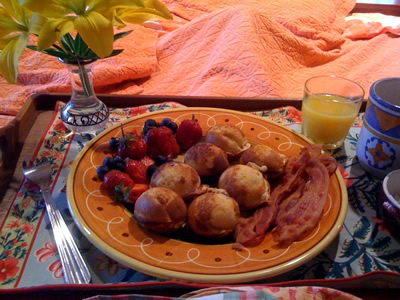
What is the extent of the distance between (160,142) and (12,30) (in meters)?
0.44

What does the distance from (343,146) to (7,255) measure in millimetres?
965

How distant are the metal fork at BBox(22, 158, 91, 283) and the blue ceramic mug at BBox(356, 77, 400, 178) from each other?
0.78m

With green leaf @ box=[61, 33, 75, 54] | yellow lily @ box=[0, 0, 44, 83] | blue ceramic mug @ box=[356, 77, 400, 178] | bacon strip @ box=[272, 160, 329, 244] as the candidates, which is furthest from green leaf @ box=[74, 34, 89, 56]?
blue ceramic mug @ box=[356, 77, 400, 178]

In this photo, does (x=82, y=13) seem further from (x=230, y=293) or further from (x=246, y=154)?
(x=230, y=293)

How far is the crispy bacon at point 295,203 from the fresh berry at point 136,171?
28 centimetres

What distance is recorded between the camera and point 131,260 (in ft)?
2.27

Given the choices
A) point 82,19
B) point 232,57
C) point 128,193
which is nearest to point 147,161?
point 128,193

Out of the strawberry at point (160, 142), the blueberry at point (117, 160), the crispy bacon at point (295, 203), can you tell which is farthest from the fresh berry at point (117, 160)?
the crispy bacon at point (295, 203)

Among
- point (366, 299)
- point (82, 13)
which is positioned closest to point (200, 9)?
point (82, 13)

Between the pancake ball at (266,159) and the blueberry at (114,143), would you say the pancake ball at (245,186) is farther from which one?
the blueberry at (114,143)

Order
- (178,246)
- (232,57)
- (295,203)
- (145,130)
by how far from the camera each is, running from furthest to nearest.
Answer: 1. (232,57)
2. (145,130)
3. (295,203)
4. (178,246)

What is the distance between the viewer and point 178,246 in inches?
29.4

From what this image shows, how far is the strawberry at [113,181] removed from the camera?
87 centimetres

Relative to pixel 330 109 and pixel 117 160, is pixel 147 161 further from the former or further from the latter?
pixel 330 109
